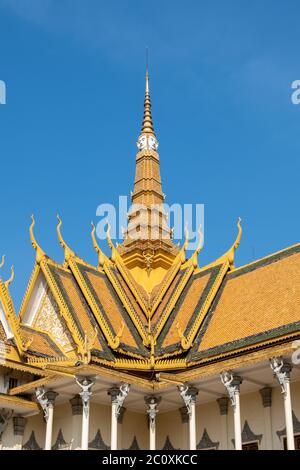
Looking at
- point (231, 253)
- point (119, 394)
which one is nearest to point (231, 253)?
point (231, 253)

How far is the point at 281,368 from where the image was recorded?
18.4 metres

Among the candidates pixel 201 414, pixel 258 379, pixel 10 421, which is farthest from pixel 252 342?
Answer: pixel 10 421

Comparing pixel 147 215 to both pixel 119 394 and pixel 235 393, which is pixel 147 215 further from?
pixel 235 393

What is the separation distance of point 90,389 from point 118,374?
0.92 m

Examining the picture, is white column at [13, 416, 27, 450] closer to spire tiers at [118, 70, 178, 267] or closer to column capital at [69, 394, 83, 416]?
column capital at [69, 394, 83, 416]

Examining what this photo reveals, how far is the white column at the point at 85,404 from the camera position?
19259mm

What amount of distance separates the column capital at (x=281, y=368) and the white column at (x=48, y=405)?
22.3ft

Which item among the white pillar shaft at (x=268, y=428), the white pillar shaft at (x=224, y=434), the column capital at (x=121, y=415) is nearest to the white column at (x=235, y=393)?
the white pillar shaft at (x=268, y=428)

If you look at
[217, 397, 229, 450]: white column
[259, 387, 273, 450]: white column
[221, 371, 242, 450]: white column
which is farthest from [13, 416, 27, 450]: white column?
[259, 387, 273, 450]: white column

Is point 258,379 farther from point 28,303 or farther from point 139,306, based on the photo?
point 28,303

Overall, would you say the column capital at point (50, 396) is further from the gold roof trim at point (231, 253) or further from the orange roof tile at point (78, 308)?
the gold roof trim at point (231, 253)

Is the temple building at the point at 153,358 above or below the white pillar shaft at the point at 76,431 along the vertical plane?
above

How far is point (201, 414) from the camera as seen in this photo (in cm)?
2223
